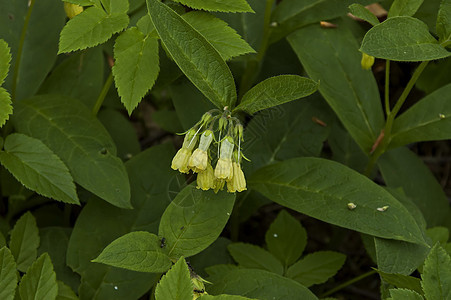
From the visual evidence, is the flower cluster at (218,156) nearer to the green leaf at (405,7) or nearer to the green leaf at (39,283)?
the green leaf at (39,283)

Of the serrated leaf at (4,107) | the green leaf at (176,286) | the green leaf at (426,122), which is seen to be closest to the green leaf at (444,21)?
the green leaf at (426,122)

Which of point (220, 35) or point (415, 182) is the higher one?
point (220, 35)

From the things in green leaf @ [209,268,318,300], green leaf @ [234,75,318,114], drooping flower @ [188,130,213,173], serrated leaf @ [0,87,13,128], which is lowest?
green leaf @ [209,268,318,300]

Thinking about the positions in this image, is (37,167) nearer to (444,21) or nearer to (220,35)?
(220,35)

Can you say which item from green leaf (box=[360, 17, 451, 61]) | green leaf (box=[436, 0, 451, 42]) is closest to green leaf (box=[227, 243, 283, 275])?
green leaf (box=[360, 17, 451, 61])

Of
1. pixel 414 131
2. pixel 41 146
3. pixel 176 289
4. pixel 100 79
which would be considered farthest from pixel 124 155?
pixel 414 131

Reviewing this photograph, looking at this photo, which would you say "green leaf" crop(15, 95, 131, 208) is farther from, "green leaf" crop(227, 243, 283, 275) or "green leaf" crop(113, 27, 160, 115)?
"green leaf" crop(227, 243, 283, 275)

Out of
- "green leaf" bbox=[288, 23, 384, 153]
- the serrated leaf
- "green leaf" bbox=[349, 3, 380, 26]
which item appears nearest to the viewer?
the serrated leaf

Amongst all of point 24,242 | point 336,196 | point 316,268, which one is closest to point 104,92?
point 24,242
